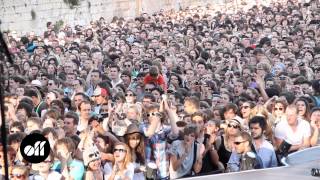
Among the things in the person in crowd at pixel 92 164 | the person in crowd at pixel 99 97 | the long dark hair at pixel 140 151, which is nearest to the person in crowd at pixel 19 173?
the person in crowd at pixel 92 164

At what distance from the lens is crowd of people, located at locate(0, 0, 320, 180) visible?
198 inches

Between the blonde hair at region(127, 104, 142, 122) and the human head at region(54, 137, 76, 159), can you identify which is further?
the blonde hair at region(127, 104, 142, 122)

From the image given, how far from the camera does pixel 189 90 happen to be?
715 centimetres

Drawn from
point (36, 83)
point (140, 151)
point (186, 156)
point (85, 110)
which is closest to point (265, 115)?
point (186, 156)

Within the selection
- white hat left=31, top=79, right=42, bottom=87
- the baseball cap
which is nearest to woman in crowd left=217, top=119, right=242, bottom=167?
the baseball cap

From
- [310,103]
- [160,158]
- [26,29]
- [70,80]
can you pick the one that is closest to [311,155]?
[310,103]

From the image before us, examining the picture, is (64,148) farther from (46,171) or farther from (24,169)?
(24,169)

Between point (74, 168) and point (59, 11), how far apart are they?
15.0m

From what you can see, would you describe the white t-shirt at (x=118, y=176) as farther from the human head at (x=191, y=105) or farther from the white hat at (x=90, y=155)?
the human head at (x=191, y=105)

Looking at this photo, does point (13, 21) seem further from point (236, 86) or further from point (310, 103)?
point (310, 103)

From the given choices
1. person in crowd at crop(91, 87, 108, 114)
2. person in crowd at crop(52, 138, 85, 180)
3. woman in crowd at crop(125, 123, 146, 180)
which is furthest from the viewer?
person in crowd at crop(91, 87, 108, 114)

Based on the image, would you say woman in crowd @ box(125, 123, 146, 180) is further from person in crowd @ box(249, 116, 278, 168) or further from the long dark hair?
person in crowd @ box(249, 116, 278, 168)

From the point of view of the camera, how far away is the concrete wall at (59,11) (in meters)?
18.4

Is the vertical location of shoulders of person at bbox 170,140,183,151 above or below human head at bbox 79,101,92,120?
below
